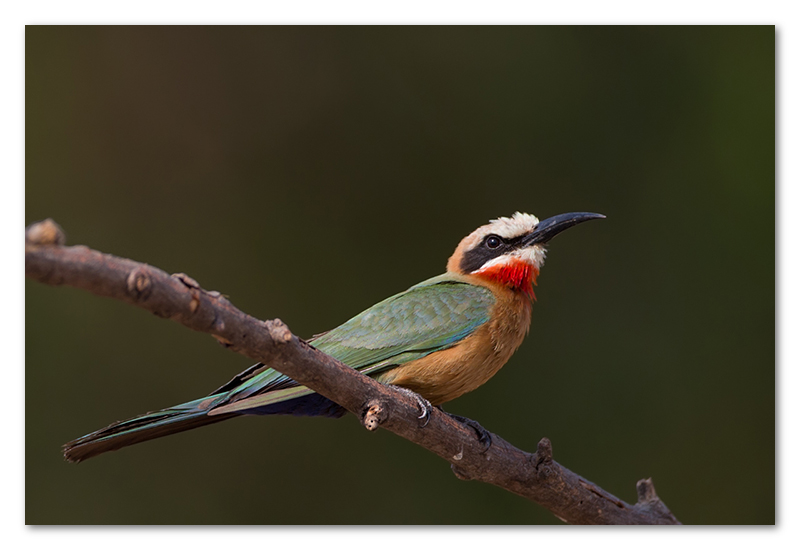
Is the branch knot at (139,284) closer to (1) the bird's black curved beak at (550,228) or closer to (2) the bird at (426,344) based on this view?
(2) the bird at (426,344)

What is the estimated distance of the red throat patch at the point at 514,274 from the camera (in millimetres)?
2695

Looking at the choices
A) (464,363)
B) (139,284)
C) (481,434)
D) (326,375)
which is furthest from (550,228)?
(139,284)

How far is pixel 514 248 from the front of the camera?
2766mm

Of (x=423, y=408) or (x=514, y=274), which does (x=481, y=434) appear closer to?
(x=423, y=408)

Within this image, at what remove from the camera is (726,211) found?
381 cm

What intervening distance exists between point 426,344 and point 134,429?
3.10 ft

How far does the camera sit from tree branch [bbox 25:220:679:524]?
125cm

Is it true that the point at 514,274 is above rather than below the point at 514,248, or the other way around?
below

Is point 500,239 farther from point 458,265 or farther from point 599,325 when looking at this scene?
point 599,325

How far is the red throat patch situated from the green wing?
0.41ft

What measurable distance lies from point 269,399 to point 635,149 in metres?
2.72

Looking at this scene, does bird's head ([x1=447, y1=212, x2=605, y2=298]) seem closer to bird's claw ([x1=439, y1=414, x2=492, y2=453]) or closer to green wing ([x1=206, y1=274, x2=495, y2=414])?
green wing ([x1=206, y1=274, x2=495, y2=414])

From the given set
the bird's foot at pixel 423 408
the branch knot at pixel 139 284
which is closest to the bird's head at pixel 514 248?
the bird's foot at pixel 423 408

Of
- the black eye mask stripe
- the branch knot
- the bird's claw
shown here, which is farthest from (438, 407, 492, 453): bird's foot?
the branch knot
